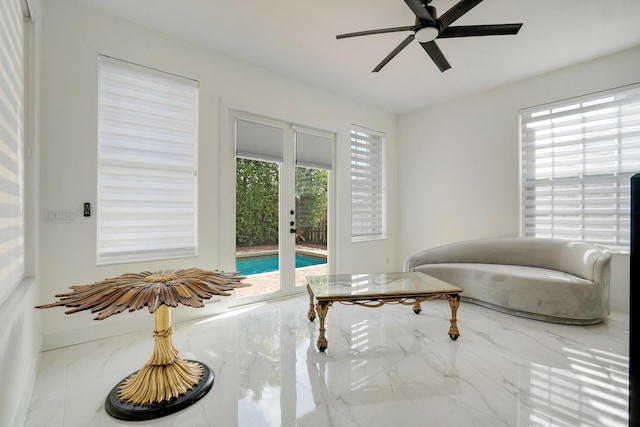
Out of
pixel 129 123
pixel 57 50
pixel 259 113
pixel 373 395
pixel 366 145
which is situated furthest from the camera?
pixel 366 145

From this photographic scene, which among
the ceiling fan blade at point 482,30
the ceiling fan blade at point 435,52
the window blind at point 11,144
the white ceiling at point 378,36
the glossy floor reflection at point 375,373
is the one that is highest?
the white ceiling at point 378,36

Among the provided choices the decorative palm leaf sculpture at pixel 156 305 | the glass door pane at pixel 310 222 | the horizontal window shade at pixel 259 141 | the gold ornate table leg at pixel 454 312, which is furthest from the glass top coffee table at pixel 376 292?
the horizontal window shade at pixel 259 141

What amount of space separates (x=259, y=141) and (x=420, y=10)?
2.21 metres

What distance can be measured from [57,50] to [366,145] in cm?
392

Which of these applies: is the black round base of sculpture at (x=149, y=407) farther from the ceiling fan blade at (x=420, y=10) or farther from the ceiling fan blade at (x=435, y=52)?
the ceiling fan blade at (x=435, y=52)

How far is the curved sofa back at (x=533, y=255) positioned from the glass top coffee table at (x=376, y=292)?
134cm

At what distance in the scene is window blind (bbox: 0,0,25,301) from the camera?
142cm

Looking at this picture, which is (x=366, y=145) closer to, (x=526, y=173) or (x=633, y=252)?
(x=526, y=173)

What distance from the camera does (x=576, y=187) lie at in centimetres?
356

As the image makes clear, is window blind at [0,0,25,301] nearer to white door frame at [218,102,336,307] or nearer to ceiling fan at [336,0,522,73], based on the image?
white door frame at [218,102,336,307]

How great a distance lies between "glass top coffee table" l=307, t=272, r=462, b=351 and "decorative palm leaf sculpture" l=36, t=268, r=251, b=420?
32.2 inches

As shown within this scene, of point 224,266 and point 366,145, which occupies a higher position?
point 366,145

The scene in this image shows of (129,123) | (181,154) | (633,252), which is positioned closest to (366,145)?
(181,154)

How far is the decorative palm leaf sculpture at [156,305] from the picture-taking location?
1.44 meters
